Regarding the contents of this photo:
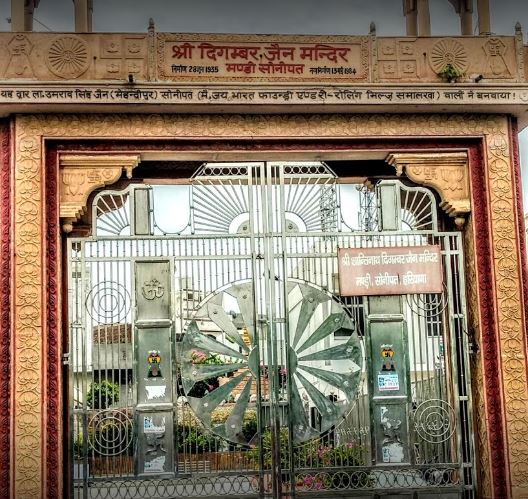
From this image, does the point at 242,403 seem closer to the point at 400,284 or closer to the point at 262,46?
the point at 400,284

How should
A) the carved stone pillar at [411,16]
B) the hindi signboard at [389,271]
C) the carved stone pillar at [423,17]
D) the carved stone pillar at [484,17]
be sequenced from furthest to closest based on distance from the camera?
the carved stone pillar at [411,16] → the carved stone pillar at [423,17] → the carved stone pillar at [484,17] → the hindi signboard at [389,271]

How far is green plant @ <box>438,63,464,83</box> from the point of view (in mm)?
8312

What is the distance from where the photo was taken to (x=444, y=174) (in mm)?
8547

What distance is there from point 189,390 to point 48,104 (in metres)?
3.03

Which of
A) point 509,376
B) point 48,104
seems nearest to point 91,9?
point 48,104

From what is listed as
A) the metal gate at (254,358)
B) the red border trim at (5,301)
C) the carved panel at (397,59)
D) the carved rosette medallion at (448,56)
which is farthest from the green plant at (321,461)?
the carved rosette medallion at (448,56)

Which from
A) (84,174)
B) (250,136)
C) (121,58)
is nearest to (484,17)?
(250,136)

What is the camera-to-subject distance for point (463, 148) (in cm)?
854

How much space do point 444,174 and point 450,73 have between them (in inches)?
39.8

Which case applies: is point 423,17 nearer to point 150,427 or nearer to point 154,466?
point 150,427

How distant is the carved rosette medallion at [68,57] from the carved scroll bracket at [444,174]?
3189mm

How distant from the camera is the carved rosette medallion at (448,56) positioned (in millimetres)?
8406

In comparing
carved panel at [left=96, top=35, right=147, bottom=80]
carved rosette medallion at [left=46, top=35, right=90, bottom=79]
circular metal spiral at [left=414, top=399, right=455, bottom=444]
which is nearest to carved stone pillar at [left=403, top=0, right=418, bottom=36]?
carved panel at [left=96, top=35, right=147, bottom=80]

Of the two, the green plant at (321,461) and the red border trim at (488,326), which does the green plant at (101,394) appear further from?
the red border trim at (488,326)
